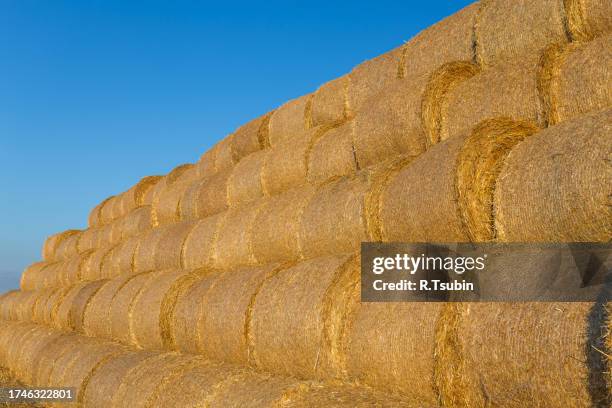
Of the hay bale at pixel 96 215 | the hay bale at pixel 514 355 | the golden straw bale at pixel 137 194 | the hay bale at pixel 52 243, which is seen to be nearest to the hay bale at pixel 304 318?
the hay bale at pixel 514 355

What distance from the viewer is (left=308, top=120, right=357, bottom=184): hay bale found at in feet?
20.8

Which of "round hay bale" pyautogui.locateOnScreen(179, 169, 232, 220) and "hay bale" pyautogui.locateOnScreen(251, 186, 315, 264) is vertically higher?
"round hay bale" pyautogui.locateOnScreen(179, 169, 232, 220)

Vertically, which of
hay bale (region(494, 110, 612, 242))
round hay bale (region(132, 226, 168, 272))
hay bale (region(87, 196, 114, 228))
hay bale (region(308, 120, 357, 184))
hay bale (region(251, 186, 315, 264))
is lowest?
hay bale (region(494, 110, 612, 242))

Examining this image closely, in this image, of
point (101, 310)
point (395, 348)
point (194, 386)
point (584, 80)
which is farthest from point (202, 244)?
point (584, 80)

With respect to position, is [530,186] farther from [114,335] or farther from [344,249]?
[114,335]

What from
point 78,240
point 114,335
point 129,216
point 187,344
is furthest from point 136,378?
point 78,240

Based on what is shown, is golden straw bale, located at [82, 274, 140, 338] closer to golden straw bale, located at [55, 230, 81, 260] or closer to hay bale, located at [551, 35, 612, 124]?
golden straw bale, located at [55, 230, 81, 260]

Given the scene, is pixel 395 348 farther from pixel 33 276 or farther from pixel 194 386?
pixel 33 276

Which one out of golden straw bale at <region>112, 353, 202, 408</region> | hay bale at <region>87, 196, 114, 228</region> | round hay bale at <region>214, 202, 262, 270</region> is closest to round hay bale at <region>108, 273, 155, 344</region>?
round hay bale at <region>214, 202, 262, 270</region>

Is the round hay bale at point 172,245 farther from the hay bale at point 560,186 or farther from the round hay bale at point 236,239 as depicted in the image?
the hay bale at point 560,186

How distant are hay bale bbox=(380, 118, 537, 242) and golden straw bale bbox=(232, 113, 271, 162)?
4.34 m

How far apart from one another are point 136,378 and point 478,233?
4019mm

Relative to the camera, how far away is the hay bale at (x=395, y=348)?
3.88 metres

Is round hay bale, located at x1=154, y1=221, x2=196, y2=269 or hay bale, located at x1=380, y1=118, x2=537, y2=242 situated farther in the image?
round hay bale, located at x1=154, y1=221, x2=196, y2=269
